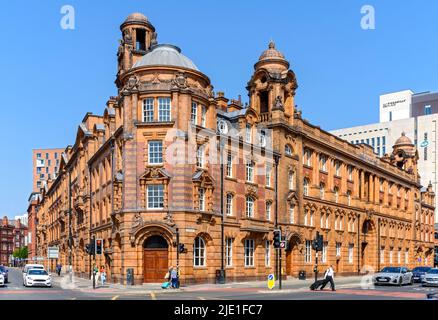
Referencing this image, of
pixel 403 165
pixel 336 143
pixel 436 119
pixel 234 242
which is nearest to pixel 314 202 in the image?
pixel 336 143

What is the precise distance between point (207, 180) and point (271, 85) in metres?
15.8

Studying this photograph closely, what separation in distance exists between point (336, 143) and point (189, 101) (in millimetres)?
28942

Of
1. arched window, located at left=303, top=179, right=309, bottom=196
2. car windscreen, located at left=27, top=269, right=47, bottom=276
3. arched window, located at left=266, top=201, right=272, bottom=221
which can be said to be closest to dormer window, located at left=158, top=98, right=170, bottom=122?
car windscreen, located at left=27, top=269, right=47, bottom=276

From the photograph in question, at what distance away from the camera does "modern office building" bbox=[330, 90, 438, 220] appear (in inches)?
5261

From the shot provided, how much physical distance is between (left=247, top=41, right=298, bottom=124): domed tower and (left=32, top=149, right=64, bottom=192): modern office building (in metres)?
146

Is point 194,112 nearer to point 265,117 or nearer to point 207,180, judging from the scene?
point 207,180

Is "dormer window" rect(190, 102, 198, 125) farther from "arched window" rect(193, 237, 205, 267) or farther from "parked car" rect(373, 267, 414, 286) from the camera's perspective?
"parked car" rect(373, 267, 414, 286)

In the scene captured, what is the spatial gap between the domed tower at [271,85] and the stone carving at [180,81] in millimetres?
13959

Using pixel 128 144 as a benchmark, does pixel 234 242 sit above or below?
below

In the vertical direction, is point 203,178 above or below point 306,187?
above

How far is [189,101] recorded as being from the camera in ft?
138

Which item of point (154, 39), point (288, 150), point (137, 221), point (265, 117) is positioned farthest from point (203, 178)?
point (154, 39)

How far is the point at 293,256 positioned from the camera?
178 feet
